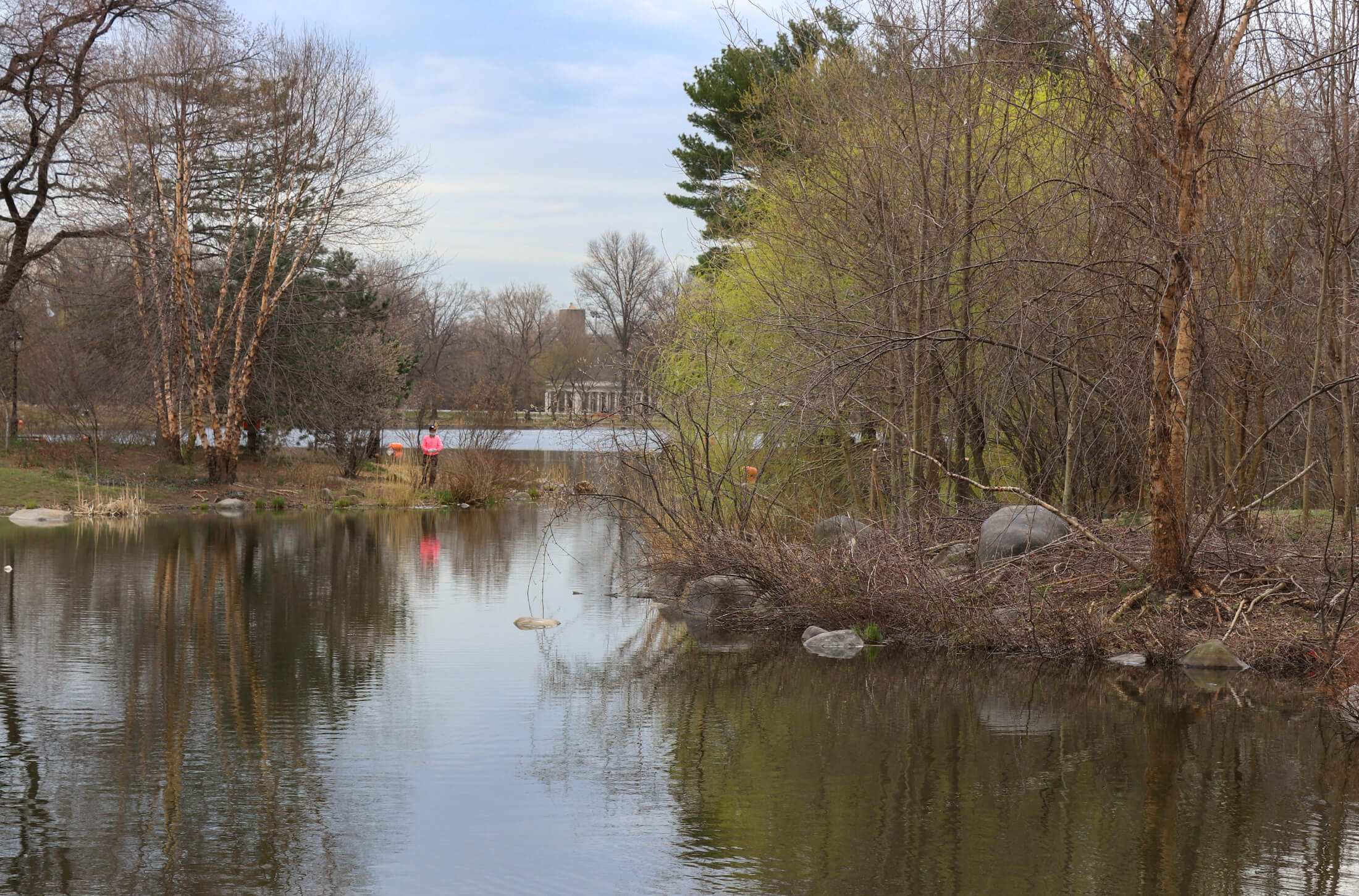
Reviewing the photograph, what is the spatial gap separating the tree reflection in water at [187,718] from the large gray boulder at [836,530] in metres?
4.66

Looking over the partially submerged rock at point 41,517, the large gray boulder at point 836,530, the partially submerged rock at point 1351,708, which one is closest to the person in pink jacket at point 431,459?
the partially submerged rock at point 41,517

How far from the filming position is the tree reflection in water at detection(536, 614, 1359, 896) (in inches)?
243

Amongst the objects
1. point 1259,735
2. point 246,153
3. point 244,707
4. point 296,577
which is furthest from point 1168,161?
point 246,153

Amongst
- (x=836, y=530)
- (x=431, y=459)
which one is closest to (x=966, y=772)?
(x=836, y=530)

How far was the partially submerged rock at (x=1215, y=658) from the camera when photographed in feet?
36.7

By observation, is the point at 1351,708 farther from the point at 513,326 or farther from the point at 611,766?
the point at 513,326

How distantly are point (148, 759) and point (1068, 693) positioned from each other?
6800mm

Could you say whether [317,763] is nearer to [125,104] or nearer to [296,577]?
[296,577]

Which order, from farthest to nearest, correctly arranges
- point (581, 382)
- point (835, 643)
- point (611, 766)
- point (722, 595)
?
1. point (581, 382)
2. point (722, 595)
3. point (835, 643)
4. point (611, 766)

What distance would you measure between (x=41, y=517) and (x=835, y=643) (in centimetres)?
1770

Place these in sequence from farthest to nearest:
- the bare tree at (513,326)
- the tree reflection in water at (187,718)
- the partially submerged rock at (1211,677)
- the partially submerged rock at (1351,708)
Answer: the bare tree at (513,326), the partially submerged rock at (1211,677), the partially submerged rock at (1351,708), the tree reflection in water at (187,718)

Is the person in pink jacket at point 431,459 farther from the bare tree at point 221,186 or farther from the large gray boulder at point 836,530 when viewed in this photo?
the large gray boulder at point 836,530

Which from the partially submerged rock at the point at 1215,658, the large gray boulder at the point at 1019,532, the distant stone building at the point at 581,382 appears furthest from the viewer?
the distant stone building at the point at 581,382

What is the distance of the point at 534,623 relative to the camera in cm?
1398
